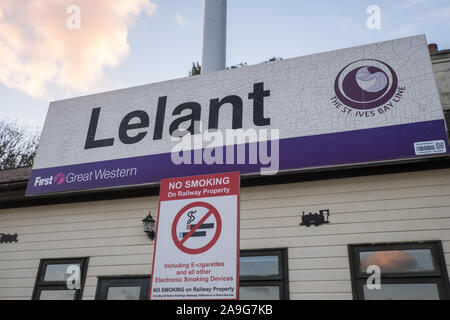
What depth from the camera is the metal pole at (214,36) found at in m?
8.19

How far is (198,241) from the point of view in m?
2.85

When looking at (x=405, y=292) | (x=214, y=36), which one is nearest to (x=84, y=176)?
(x=214, y=36)

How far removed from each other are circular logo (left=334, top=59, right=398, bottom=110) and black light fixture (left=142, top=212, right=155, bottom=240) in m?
3.40

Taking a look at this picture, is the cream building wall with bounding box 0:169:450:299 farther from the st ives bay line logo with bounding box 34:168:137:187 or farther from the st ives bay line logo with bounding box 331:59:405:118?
the st ives bay line logo with bounding box 331:59:405:118

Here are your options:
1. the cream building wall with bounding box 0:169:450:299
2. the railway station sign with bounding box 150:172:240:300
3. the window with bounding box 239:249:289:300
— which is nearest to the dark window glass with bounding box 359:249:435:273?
the cream building wall with bounding box 0:169:450:299

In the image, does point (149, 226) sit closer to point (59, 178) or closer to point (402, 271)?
point (59, 178)

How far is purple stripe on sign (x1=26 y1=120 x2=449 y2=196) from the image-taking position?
4.96 meters

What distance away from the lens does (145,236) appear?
20.2ft

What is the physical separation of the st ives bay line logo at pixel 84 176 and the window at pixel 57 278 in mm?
1312

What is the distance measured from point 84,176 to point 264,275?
3.35m

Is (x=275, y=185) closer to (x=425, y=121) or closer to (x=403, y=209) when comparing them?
(x=403, y=209)

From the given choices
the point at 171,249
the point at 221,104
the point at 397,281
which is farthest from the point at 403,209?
the point at 171,249

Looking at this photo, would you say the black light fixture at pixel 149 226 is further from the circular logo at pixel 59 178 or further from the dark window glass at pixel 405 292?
the dark window glass at pixel 405 292

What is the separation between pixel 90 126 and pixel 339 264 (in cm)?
477
